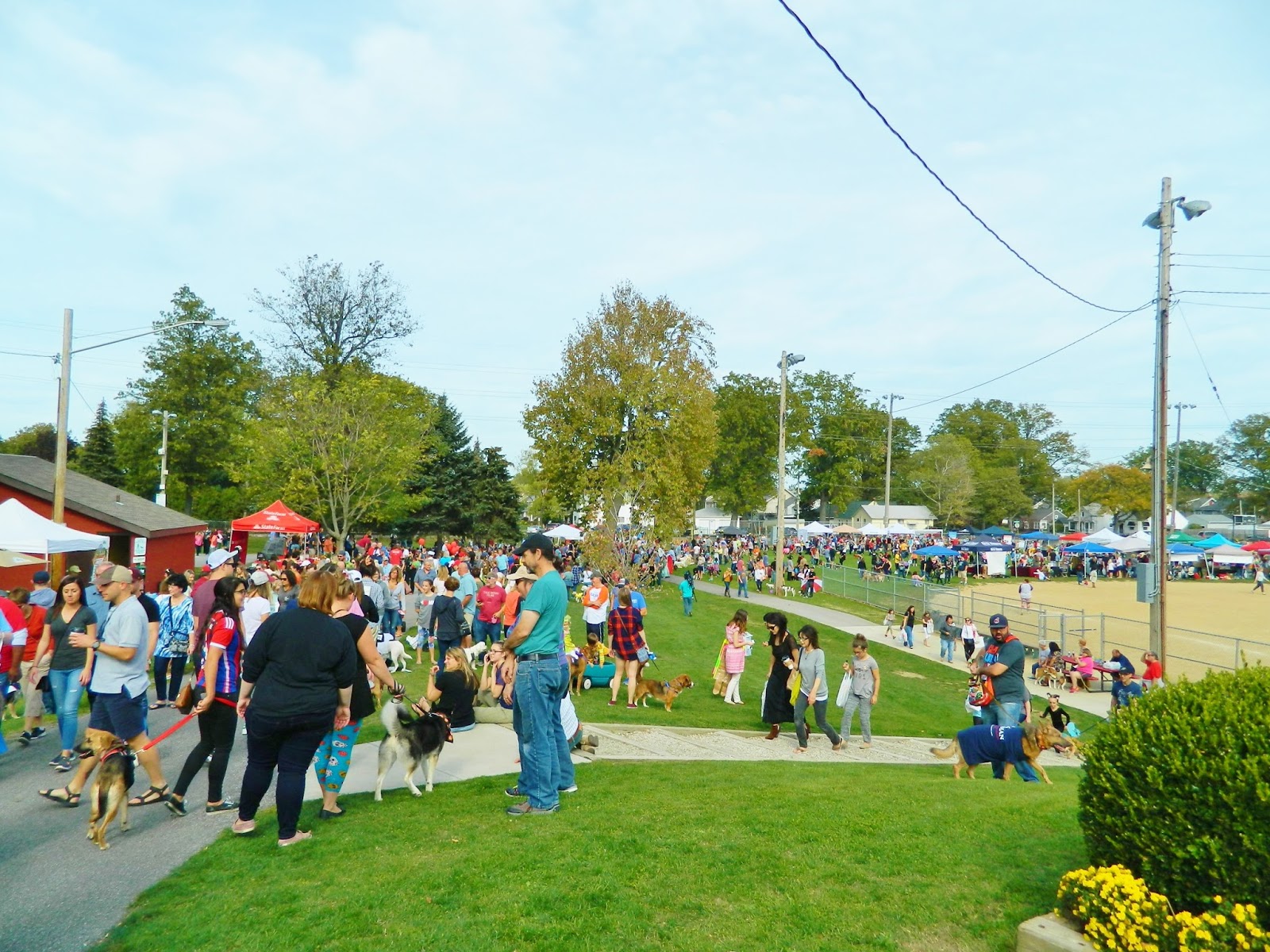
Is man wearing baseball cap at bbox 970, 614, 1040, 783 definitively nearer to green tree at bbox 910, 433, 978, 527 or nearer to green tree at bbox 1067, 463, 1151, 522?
green tree at bbox 910, 433, 978, 527

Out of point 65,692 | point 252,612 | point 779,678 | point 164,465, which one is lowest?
point 779,678

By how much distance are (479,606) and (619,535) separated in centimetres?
1885

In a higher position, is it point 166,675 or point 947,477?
point 947,477

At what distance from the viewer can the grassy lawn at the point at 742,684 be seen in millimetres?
11820

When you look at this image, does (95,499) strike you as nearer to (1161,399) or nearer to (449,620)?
(449,620)

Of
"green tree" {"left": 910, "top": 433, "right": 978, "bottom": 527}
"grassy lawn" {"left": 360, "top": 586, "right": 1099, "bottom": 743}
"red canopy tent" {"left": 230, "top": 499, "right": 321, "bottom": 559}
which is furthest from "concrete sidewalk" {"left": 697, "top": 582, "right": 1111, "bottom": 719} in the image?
"green tree" {"left": 910, "top": 433, "right": 978, "bottom": 527}

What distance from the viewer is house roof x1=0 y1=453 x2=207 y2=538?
20.9 m

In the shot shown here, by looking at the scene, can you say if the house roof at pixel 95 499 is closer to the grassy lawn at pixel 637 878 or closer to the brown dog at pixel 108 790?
the brown dog at pixel 108 790

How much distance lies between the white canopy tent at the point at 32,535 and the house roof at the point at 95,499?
8.01m

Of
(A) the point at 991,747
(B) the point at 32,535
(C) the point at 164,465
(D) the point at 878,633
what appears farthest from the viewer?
(C) the point at 164,465

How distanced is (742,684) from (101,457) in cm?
5617

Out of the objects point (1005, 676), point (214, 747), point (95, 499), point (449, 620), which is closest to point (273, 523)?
point (95, 499)

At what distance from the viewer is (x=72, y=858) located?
5367 millimetres

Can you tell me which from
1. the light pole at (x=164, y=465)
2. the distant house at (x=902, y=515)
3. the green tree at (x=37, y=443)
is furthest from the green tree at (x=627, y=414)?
the distant house at (x=902, y=515)
